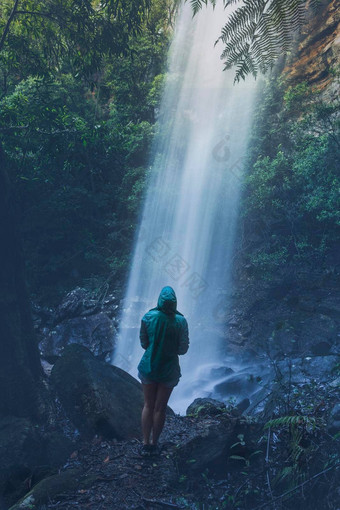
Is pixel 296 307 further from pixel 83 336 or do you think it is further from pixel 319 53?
pixel 319 53

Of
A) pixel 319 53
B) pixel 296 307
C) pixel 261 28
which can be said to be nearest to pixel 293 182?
pixel 296 307

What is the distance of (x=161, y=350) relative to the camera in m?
3.63

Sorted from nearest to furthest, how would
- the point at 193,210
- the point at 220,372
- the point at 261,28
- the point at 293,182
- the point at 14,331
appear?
the point at 261,28 → the point at 14,331 → the point at 220,372 → the point at 293,182 → the point at 193,210

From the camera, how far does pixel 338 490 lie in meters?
2.81

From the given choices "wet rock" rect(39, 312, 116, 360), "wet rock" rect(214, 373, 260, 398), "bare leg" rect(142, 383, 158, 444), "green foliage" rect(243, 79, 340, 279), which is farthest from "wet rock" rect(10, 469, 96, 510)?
"green foliage" rect(243, 79, 340, 279)

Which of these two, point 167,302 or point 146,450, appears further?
point 146,450

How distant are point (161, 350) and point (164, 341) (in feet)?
0.31

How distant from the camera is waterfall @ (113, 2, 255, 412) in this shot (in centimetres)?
1202

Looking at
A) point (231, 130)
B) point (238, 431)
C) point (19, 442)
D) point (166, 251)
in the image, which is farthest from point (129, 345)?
point (231, 130)

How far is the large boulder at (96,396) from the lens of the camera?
475 centimetres

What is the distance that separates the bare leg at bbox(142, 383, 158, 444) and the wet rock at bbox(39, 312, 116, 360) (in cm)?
664

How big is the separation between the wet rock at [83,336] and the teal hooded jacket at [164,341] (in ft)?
22.7

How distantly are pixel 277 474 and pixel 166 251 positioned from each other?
1180 centimetres

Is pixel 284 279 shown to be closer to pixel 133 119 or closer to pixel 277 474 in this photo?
pixel 277 474
